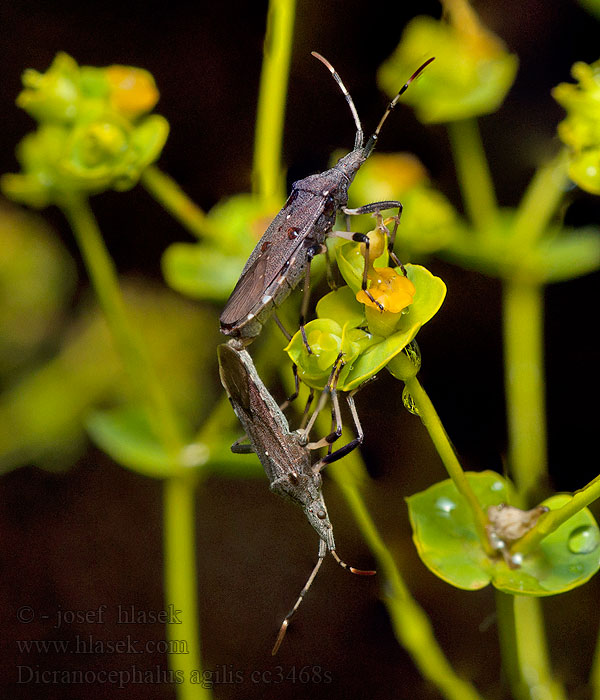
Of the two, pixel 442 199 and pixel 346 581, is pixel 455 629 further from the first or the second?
pixel 442 199

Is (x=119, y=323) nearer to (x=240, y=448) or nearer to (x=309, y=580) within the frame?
(x=240, y=448)

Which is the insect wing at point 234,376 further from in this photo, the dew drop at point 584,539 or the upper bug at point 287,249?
the dew drop at point 584,539

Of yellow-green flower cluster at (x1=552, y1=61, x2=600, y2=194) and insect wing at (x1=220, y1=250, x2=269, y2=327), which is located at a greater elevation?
A: yellow-green flower cluster at (x1=552, y1=61, x2=600, y2=194)

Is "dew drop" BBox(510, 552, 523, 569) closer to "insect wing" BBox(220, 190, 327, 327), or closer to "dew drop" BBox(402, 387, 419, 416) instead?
"dew drop" BBox(402, 387, 419, 416)

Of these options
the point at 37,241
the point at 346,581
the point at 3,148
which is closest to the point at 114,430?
the point at 346,581

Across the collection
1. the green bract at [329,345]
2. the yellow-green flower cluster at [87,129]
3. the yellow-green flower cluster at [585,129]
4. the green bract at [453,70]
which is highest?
the green bract at [453,70]

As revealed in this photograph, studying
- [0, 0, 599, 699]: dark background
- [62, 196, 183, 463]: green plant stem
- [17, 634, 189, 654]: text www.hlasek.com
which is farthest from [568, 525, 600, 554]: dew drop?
[17, 634, 189, 654]: text www.hlasek.com

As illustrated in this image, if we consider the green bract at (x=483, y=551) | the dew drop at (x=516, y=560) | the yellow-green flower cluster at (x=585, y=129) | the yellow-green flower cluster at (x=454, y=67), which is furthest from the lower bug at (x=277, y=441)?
the yellow-green flower cluster at (x=454, y=67)
